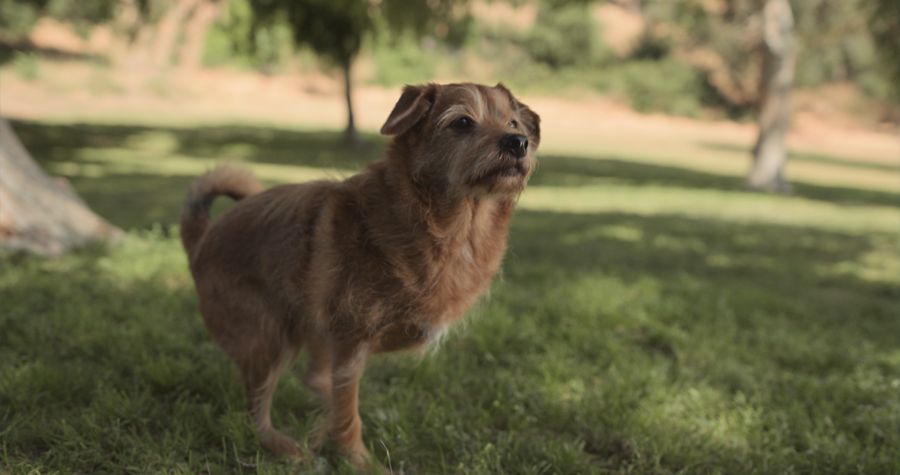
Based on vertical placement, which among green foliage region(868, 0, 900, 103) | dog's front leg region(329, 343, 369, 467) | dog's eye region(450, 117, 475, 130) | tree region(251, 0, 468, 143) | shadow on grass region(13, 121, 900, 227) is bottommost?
→ shadow on grass region(13, 121, 900, 227)

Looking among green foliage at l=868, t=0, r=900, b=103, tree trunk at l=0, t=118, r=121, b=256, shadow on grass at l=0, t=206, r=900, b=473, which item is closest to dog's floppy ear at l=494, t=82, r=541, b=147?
shadow on grass at l=0, t=206, r=900, b=473

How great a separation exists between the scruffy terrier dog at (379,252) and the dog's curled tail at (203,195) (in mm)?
543

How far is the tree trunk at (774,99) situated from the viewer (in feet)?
64.9

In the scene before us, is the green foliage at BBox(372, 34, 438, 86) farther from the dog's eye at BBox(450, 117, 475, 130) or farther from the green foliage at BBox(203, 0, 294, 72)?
the dog's eye at BBox(450, 117, 475, 130)

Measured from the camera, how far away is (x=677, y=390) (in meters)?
4.23

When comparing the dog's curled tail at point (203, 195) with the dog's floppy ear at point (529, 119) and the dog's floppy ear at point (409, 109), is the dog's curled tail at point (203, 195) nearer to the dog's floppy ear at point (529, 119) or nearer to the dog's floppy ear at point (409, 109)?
the dog's floppy ear at point (409, 109)

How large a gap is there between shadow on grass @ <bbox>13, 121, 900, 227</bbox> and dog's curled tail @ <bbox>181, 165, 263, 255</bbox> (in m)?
9.31

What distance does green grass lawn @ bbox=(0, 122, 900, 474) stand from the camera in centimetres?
335

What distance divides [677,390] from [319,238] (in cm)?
234

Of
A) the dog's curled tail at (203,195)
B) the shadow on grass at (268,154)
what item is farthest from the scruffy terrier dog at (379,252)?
the shadow on grass at (268,154)

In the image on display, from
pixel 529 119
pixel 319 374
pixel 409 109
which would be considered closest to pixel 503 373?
pixel 319 374

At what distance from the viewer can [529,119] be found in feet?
11.7

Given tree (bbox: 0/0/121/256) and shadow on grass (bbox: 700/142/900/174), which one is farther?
shadow on grass (bbox: 700/142/900/174)

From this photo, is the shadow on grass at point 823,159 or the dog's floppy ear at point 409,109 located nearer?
the dog's floppy ear at point 409,109
